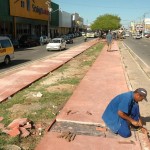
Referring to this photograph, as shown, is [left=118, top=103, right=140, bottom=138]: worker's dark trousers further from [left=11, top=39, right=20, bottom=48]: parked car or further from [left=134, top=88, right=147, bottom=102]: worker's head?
[left=11, top=39, right=20, bottom=48]: parked car

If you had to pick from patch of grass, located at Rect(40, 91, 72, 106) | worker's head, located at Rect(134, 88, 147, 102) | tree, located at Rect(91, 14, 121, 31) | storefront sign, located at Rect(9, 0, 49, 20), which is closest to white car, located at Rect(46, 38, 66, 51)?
storefront sign, located at Rect(9, 0, 49, 20)

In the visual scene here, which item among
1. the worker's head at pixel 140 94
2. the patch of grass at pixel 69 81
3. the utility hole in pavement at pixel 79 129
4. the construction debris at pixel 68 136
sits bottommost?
the patch of grass at pixel 69 81

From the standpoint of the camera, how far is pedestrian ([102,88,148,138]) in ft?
20.3

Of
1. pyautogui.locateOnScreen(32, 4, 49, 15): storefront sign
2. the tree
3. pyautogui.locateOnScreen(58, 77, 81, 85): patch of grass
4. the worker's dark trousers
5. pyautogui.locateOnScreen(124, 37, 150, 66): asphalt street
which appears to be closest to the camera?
the worker's dark trousers

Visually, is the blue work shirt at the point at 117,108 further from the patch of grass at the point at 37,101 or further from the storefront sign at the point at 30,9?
the storefront sign at the point at 30,9

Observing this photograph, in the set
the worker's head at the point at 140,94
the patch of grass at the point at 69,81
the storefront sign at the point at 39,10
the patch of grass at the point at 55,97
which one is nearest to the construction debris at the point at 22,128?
the patch of grass at the point at 55,97

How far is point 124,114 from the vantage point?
6.31 m

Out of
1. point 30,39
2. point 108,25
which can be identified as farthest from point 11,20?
point 108,25

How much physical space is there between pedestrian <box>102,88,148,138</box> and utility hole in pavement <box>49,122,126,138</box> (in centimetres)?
19

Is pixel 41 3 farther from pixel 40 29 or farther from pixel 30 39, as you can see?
pixel 30 39

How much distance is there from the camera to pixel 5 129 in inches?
279

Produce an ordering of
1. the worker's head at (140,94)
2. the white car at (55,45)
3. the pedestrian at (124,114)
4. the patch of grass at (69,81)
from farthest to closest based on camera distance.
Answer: the white car at (55,45)
the patch of grass at (69,81)
the pedestrian at (124,114)
the worker's head at (140,94)

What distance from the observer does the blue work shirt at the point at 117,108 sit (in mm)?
6207

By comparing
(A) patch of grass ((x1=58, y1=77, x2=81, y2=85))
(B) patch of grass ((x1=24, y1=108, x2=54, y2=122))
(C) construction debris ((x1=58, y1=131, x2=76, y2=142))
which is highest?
(C) construction debris ((x1=58, y1=131, x2=76, y2=142))
